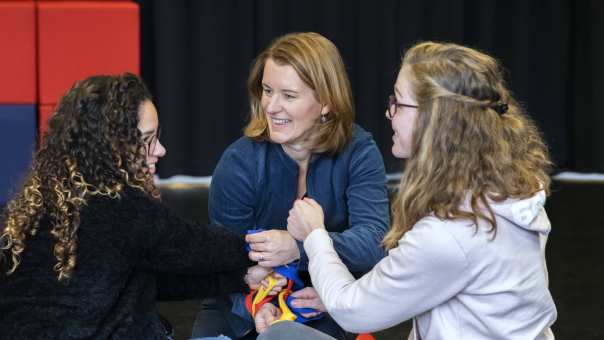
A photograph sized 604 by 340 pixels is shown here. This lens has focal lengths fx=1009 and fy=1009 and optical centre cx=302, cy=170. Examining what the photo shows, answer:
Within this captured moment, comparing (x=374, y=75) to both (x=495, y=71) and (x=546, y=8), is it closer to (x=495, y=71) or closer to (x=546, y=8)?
(x=546, y=8)

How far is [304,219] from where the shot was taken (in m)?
1.96

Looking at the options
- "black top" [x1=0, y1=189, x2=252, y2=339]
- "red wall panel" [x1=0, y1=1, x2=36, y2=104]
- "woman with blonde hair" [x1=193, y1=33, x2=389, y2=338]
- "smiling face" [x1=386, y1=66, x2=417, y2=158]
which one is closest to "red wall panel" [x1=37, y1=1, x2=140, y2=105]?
"red wall panel" [x1=0, y1=1, x2=36, y2=104]

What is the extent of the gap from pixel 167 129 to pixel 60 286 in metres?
3.58

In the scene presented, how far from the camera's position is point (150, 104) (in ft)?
6.21

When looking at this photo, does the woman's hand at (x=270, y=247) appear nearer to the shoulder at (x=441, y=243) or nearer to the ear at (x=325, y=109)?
the ear at (x=325, y=109)

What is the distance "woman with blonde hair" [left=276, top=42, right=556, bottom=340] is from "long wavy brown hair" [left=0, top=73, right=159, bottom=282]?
1.41ft

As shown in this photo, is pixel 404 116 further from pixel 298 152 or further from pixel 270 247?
pixel 298 152

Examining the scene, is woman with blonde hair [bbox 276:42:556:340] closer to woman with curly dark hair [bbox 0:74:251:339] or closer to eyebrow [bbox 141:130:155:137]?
woman with curly dark hair [bbox 0:74:251:339]

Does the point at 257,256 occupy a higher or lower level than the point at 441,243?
lower

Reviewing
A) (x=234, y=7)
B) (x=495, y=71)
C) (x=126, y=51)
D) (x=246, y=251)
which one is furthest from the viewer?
(x=234, y=7)

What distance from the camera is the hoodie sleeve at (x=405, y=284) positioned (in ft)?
5.20

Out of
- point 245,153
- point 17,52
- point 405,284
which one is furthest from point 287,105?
point 17,52

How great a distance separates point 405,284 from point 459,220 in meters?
0.13

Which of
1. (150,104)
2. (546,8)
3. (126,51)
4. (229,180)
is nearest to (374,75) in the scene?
(546,8)
